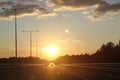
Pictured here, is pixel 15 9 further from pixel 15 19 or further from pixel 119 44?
pixel 119 44

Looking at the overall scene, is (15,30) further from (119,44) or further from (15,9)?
(119,44)

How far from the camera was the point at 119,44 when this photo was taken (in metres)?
186

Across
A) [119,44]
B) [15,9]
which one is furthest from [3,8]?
[119,44]

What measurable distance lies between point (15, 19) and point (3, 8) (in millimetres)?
3759

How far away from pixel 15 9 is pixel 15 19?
2.32 m

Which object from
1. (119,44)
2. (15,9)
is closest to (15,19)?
(15,9)

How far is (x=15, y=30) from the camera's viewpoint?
83125mm

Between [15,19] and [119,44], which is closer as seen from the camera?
[15,19]

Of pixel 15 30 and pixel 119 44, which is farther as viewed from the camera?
pixel 119 44

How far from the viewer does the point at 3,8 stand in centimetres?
8294

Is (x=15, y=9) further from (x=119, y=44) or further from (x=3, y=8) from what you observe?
(x=119, y=44)

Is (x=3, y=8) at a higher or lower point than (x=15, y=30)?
higher

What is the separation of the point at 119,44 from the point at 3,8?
369 ft

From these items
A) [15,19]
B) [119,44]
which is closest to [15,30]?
[15,19]
